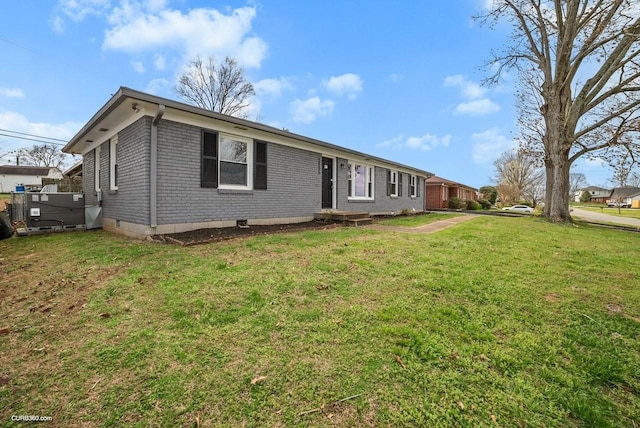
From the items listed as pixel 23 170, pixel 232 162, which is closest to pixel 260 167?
pixel 232 162

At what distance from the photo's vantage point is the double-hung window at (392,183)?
15.3 meters

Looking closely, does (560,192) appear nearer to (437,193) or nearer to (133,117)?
(437,193)

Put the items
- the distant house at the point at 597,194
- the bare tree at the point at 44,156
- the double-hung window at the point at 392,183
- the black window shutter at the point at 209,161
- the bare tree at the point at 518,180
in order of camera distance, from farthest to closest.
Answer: the distant house at the point at 597,194
the bare tree at the point at 518,180
the bare tree at the point at 44,156
the double-hung window at the point at 392,183
the black window shutter at the point at 209,161

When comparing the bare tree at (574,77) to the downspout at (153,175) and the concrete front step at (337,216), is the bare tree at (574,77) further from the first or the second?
the downspout at (153,175)

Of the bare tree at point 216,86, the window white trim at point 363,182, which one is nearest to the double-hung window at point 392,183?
the window white trim at point 363,182

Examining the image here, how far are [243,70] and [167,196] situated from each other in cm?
2197

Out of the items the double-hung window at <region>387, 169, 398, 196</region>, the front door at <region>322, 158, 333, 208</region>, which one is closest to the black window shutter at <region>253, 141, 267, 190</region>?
the front door at <region>322, 158, 333, 208</region>

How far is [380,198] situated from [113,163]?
435 inches

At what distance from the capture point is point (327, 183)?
447 inches

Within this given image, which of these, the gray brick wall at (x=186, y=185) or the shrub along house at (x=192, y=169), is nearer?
the shrub along house at (x=192, y=169)

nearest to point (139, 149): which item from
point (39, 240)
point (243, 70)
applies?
point (39, 240)

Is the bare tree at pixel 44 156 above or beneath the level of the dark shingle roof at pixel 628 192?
above

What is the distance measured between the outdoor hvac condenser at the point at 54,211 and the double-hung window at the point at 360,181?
9510mm

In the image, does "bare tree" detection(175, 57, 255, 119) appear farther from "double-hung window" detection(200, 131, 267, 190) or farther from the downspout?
the downspout
